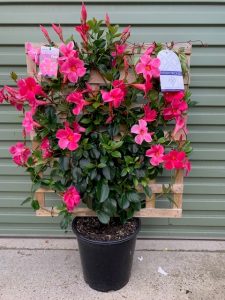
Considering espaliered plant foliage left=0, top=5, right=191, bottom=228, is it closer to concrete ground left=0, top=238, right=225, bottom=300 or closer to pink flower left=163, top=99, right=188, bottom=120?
pink flower left=163, top=99, right=188, bottom=120

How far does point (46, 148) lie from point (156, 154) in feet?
2.08

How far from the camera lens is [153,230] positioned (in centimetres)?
277

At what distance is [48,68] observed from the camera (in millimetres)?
1922

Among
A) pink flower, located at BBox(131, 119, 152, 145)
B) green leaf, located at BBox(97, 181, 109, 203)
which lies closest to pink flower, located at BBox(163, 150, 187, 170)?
pink flower, located at BBox(131, 119, 152, 145)

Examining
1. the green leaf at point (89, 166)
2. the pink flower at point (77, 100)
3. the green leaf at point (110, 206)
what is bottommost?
the green leaf at point (110, 206)

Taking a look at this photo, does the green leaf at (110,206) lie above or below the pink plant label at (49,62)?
below

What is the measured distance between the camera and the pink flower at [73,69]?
187 cm

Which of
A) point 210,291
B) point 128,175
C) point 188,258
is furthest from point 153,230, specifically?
point 128,175

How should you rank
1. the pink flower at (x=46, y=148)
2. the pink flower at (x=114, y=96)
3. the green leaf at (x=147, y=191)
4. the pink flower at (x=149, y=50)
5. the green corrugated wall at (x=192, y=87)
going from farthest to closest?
1. the green corrugated wall at (x=192, y=87)
2. the green leaf at (x=147, y=191)
3. the pink flower at (x=46, y=148)
4. the pink flower at (x=149, y=50)
5. the pink flower at (x=114, y=96)

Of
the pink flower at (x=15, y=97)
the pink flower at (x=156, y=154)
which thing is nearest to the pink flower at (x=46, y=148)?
the pink flower at (x=15, y=97)

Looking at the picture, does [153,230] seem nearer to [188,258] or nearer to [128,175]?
[188,258]

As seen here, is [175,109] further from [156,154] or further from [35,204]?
[35,204]

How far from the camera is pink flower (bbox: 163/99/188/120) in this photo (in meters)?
2.01

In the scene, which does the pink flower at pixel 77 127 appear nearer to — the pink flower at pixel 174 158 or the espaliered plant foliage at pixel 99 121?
the espaliered plant foliage at pixel 99 121
